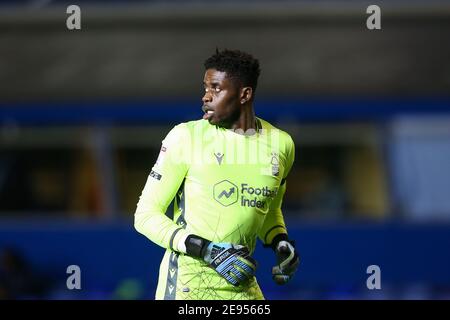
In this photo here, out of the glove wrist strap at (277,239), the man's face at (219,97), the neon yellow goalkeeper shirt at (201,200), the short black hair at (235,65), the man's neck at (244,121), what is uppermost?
the short black hair at (235,65)

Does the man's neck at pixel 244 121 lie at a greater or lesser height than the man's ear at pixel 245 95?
lesser

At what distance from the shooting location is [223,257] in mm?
6059

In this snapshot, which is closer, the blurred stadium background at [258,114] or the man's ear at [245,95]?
the man's ear at [245,95]

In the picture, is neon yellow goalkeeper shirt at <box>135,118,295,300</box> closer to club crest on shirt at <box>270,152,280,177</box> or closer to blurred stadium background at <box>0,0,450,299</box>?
club crest on shirt at <box>270,152,280,177</box>

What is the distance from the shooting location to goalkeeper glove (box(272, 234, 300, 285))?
6344mm

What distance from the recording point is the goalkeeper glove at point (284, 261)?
634 centimetres

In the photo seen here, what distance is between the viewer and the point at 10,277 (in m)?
13.4

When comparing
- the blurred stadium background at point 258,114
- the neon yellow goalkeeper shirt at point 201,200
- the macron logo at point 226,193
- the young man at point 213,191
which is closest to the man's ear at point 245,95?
the young man at point 213,191

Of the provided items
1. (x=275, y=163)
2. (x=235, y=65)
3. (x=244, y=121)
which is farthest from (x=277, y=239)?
(x=235, y=65)

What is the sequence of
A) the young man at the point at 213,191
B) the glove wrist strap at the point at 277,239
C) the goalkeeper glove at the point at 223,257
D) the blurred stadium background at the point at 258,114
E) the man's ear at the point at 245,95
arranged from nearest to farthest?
the goalkeeper glove at the point at 223,257 → the young man at the point at 213,191 → the man's ear at the point at 245,95 → the glove wrist strap at the point at 277,239 → the blurred stadium background at the point at 258,114

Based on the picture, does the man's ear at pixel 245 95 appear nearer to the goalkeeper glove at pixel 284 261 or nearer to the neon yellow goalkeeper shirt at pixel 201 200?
the neon yellow goalkeeper shirt at pixel 201 200

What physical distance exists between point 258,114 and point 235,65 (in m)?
9.00

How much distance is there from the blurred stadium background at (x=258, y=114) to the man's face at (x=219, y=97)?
7.90 metres

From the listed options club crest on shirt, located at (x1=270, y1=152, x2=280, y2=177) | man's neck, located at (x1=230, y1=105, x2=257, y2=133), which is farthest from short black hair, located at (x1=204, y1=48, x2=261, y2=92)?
club crest on shirt, located at (x1=270, y1=152, x2=280, y2=177)
